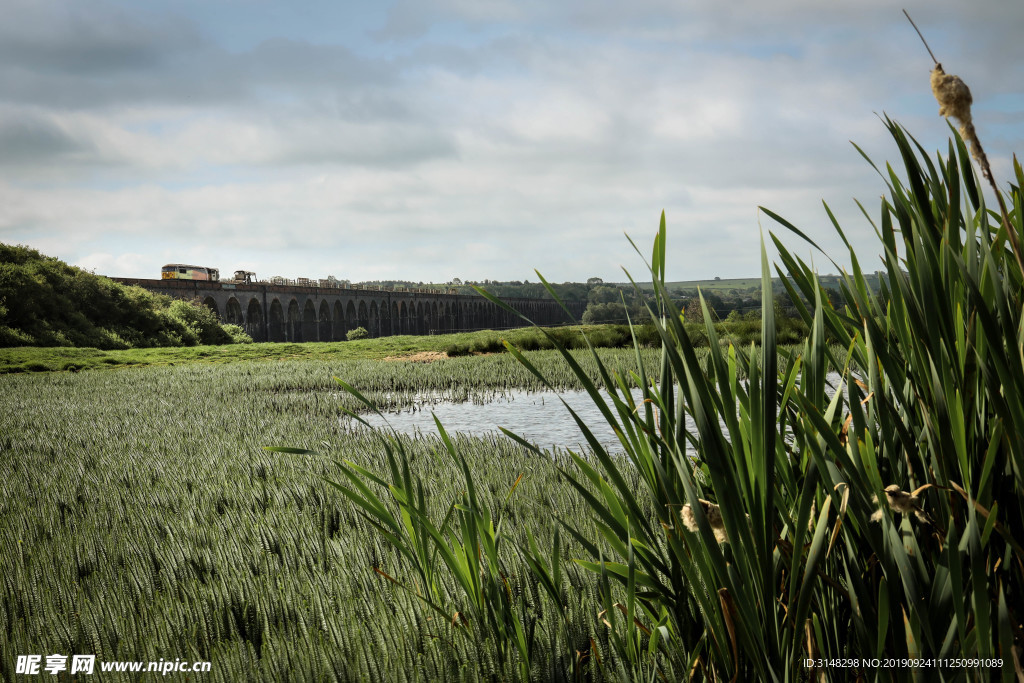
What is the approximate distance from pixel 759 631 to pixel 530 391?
35.9 feet

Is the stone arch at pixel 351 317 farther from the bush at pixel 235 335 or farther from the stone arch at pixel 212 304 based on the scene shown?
the bush at pixel 235 335

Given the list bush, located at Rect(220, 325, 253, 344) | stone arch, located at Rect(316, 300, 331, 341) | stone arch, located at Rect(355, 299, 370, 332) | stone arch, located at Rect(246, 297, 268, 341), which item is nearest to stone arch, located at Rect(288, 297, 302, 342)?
stone arch, located at Rect(316, 300, 331, 341)

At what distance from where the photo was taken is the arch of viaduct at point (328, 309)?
171ft

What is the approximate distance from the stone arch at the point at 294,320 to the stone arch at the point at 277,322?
2.02 feet

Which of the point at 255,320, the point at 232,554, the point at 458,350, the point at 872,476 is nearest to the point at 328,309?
the point at 255,320

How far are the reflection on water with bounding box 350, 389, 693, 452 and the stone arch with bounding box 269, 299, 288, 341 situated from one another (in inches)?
2192

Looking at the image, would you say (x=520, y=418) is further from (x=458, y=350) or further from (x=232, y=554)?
(x=458, y=350)

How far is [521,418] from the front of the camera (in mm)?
8852

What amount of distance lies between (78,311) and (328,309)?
3669 cm

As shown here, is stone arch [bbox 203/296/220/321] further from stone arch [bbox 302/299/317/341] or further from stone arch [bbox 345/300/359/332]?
stone arch [bbox 345/300/359/332]

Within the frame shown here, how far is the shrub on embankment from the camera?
30.9m

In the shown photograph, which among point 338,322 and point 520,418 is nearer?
point 520,418

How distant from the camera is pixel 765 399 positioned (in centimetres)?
82

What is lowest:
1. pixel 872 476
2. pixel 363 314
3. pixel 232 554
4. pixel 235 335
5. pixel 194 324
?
pixel 232 554
